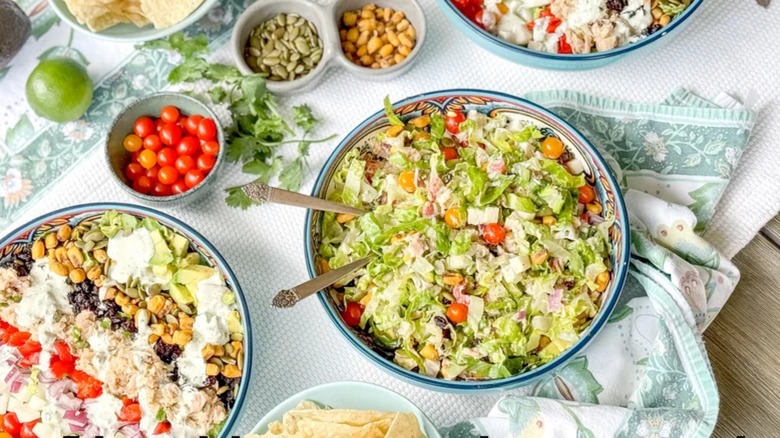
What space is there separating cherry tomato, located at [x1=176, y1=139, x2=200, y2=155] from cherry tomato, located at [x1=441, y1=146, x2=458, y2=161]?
860 mm

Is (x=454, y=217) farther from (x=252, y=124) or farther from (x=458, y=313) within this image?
(x=252, y=124)

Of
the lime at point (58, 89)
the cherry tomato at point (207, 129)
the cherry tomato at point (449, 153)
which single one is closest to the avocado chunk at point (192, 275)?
the cherry tomato at point (207, 129)

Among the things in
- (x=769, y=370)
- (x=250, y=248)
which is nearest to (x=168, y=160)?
(x=250, y=248)

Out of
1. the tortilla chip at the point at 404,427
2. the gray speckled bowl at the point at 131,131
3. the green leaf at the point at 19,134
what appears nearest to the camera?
the tortilla chip at the point at 404,427

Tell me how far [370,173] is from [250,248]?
504 mm

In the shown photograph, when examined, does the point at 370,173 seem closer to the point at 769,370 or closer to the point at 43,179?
the point at 43,179

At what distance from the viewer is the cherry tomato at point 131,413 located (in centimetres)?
280

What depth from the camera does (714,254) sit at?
2873 millimetres

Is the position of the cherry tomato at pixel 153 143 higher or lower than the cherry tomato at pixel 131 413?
higher

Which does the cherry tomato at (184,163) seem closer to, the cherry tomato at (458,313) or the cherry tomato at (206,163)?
the cherry tomato at (206,163)

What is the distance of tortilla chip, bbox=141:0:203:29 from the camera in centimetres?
309

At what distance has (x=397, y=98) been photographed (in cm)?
319

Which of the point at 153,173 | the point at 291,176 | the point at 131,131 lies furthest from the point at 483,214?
the point at 131,131

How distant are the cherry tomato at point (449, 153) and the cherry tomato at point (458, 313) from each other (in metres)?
0.49
